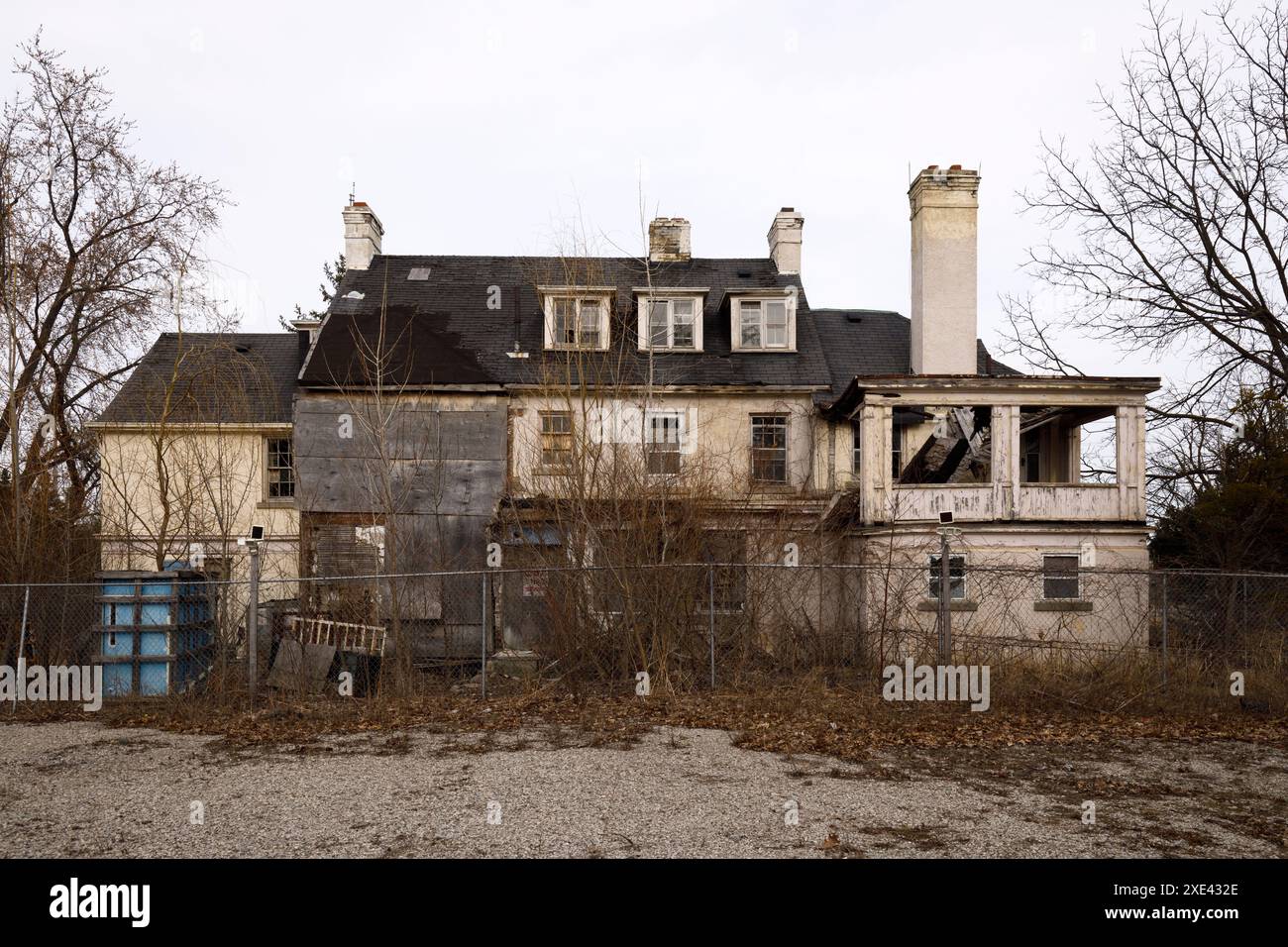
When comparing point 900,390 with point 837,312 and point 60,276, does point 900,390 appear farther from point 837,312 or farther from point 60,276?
point 60,276

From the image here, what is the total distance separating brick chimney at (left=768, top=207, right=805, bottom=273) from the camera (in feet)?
84.2

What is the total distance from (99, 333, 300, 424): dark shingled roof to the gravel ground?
8.60 metres

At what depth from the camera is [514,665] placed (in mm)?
15086

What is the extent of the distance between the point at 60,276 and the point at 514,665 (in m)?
16.1

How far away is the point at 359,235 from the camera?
2620cm

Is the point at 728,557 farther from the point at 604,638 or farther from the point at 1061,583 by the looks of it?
the point at 1061,583

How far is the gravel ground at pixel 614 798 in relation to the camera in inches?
272

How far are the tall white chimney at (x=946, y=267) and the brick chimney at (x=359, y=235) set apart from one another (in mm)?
15103

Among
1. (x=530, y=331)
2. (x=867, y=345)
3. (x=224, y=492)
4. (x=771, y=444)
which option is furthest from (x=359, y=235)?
(x=867, y=345)

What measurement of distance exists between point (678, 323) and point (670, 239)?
392 cm

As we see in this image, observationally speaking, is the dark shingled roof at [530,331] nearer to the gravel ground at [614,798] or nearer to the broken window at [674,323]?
the broken window at [674,323]

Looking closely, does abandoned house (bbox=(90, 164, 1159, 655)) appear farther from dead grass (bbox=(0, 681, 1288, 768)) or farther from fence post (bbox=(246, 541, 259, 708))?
fence post (bbox=(246, 541, 259, 708))

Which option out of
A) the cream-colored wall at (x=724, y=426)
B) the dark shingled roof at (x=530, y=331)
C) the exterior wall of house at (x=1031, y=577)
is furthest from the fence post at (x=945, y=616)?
the dark shingled roof at (x=530, y=331)

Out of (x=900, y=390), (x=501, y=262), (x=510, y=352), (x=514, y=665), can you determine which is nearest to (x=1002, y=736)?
(x=514, y=665)
